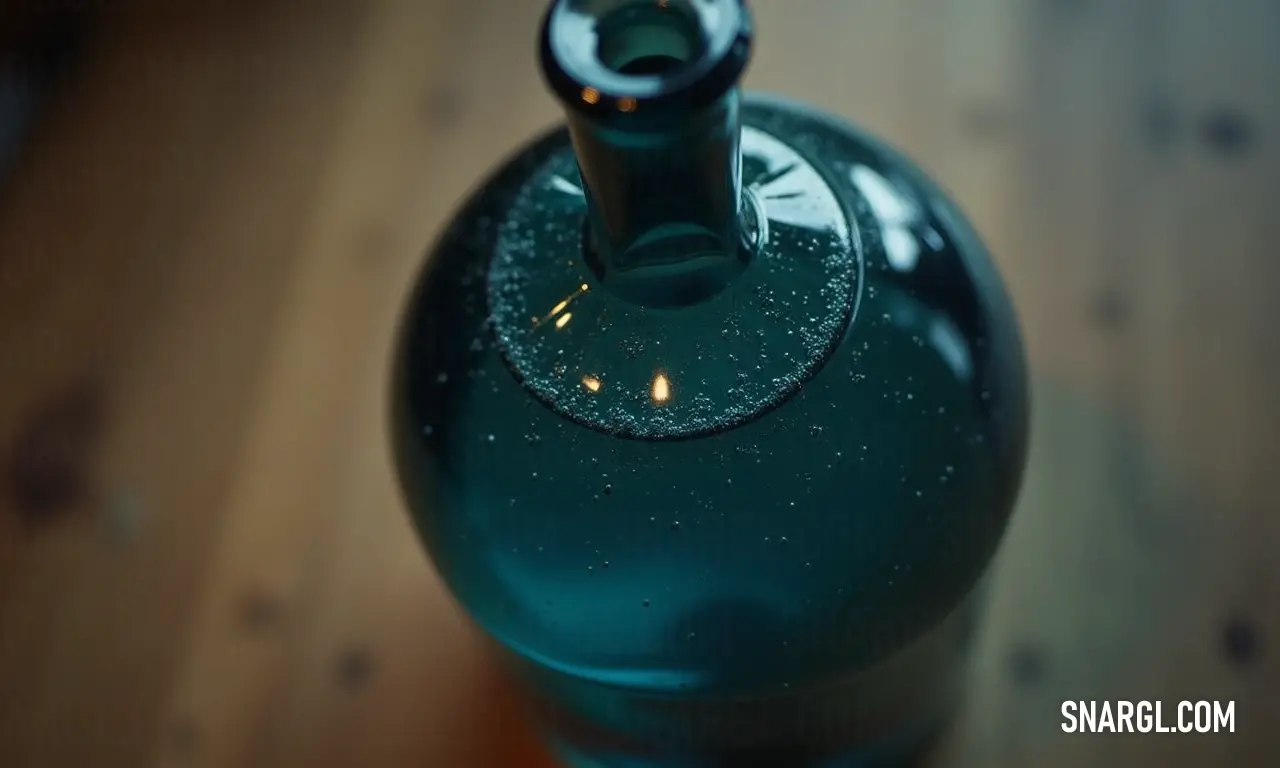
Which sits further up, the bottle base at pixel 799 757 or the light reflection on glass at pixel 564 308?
the light reflection on glass at pixel 564 308

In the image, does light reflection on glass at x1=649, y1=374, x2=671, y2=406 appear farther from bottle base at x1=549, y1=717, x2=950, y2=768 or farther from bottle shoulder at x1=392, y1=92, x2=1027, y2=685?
bottle base at x1=549, y1=717, x2=950, y2=768

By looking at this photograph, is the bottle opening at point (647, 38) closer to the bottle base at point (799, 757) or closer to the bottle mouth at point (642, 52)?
the bottle mouth at point (642, 52)

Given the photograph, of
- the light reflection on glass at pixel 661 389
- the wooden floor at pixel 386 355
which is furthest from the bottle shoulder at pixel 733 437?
the wooden floor at pixel 386 355

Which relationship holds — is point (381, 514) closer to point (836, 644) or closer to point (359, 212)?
point (359, 212)

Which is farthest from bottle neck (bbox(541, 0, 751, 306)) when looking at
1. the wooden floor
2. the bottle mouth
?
the wooden floor

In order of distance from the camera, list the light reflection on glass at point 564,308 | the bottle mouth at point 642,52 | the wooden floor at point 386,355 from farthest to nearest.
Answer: the wooden floor at point 386,355 < the light reflection on glass at point 564,308 < the bottle mouth at point 642,52

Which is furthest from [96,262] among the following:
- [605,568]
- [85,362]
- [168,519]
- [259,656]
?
[605,568]

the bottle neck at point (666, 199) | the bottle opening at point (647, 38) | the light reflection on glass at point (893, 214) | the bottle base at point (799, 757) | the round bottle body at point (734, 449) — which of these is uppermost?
the bottle opening at point (647, 38)
